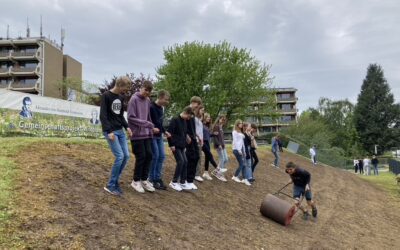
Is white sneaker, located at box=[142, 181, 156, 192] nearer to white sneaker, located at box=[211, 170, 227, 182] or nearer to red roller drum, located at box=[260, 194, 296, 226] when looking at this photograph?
red roller drum, located at box=[260, 194, 296, 226]

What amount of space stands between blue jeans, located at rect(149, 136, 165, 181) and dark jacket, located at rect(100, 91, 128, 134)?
1324mm

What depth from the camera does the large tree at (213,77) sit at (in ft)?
132

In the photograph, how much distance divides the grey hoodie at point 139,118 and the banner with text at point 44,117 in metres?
8.32

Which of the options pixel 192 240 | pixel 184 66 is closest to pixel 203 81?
pixel 184 66

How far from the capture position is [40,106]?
15938mm

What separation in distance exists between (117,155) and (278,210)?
419cm

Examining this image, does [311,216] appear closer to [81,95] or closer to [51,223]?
[51,223]

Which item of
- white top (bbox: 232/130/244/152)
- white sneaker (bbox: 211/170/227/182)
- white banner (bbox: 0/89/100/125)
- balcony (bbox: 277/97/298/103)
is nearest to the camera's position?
white sneaker (bbox: 211/170/227/182)

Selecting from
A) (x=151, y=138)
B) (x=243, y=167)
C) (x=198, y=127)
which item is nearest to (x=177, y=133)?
(x=151, y=138)

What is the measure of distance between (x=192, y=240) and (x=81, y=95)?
4947 cm

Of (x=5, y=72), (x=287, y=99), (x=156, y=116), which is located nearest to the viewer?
(x=156, y=116)

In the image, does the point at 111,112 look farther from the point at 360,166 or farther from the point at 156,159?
the point at 360,166

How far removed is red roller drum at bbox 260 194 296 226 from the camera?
9.37 m

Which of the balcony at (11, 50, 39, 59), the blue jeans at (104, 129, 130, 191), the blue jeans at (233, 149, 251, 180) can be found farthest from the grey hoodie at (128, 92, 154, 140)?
the balcony at (11, 50, 39, 59)
